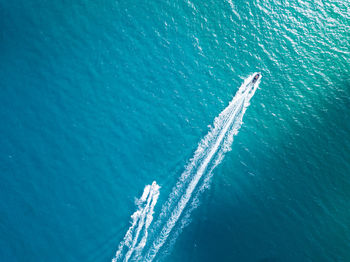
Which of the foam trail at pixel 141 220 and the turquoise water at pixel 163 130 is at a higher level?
the turquoise water at pixel 163 130

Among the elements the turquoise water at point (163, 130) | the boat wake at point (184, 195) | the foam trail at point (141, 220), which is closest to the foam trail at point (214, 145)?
the boat wake at point (184, 195)

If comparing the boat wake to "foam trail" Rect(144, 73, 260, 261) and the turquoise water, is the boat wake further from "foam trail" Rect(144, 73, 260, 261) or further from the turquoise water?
the turquoise water

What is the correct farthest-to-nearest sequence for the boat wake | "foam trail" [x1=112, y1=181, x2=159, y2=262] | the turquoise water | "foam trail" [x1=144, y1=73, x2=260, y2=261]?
1. "foam trail" [x1=144, y1=73, x2=260, y2=261]
2. the turquoise water
3. the boat wake
4. "foam trail" [x1=112, y1=181, x2=159, y2=262]

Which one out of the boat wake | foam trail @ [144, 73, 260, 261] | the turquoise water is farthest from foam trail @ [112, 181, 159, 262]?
foam trail @ [144, 73, 260, 261]

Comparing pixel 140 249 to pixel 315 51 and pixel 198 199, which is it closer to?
pixel 198 199

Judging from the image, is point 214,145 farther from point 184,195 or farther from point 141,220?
point 141,220

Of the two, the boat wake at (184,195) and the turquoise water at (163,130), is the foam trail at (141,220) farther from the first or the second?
the turquoise water at (163,130)

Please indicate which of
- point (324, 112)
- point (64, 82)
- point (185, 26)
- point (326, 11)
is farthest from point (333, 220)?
point (64, 82)
